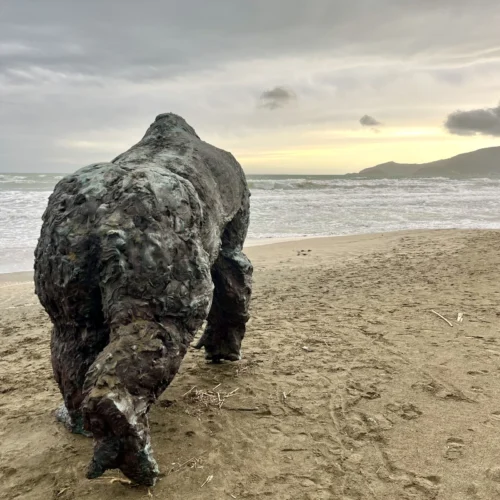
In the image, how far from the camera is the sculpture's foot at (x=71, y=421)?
3.11 meters

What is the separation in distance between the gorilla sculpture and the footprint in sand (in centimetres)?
176

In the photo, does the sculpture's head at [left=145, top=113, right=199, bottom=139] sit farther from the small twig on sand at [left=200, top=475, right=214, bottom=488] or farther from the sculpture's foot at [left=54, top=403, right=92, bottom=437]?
the small twig on sand at [left=200, top=475, right=214, bottom=488]

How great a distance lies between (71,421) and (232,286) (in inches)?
59.2

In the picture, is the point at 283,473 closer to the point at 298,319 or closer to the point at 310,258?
the point at 298,319

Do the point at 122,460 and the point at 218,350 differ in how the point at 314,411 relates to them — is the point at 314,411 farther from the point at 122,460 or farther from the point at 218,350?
the point at 122,460

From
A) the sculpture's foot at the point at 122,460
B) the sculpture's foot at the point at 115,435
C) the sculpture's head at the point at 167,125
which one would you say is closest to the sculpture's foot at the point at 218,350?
the sculpture's head at the point at 167,125

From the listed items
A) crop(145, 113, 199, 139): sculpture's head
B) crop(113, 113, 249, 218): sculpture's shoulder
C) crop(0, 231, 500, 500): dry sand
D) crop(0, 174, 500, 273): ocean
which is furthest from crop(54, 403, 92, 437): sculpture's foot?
crop(0, 174, 500, 273): ocean

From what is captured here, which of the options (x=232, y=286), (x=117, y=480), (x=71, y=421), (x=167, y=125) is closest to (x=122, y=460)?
(x=117, y=480)

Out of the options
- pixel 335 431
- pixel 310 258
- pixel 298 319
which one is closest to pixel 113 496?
pixel 335 431

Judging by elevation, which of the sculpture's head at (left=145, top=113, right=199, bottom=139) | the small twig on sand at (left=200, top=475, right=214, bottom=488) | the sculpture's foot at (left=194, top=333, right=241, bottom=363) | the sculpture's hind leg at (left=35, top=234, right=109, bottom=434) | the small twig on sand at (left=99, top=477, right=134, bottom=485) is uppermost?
the sculpture's head at (left=145, top=113, right=199, bottom=139)

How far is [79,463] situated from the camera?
2.87 metres

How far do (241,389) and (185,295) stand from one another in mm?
1833

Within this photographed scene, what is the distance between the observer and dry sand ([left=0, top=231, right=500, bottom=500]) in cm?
271

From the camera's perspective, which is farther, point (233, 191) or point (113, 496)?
point (233, 191)
